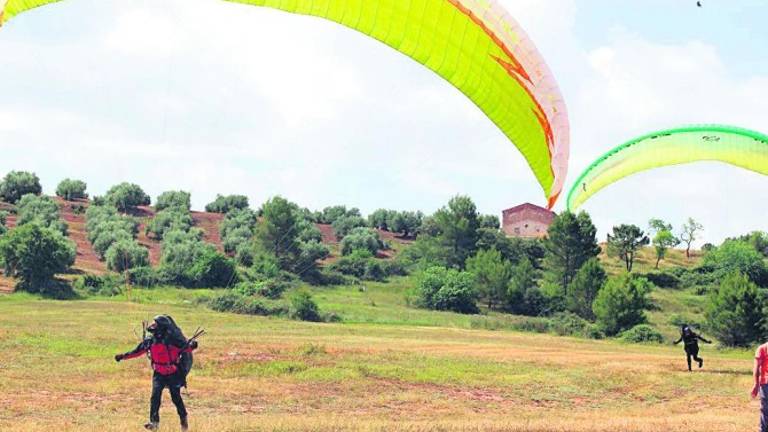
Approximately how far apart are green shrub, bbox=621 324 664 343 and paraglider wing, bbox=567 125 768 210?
101 ft

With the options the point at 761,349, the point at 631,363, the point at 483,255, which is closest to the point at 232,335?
the point at 631,363

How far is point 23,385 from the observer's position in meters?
20.5

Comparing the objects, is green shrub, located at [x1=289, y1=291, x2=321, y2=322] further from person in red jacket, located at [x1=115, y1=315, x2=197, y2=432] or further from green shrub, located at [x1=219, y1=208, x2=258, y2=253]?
person in red jacket, located at [x1=115, y1=315, x2=197, y2=432]

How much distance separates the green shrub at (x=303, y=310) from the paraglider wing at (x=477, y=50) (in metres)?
44.3

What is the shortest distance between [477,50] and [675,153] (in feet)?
45.8

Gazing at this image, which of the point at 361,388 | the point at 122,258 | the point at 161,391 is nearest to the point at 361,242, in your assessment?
the point at 122,258

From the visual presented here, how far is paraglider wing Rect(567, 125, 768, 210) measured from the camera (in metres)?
25.5

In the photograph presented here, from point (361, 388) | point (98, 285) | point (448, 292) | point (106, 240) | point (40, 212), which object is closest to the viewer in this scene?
point (361, 388)

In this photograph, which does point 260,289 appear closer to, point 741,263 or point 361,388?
point 361,388

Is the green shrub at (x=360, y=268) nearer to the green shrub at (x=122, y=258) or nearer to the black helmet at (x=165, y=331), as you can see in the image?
the green shrub at (x=122, y=258)

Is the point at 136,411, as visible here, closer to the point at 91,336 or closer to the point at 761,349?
the point at 761,349

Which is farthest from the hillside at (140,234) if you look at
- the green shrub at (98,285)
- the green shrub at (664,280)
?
the green shrub at (664,280)

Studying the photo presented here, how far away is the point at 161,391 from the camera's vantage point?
13344 mm

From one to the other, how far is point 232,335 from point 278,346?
7852 millimetres
